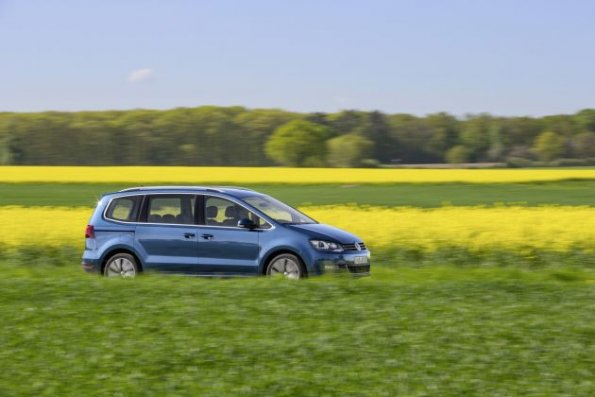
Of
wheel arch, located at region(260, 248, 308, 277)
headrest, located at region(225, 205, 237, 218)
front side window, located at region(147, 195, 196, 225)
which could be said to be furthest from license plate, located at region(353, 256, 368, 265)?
front side window, located at region(147, 195, 196, 225)

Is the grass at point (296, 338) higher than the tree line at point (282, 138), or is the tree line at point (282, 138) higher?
the tree line at point (282, 138)

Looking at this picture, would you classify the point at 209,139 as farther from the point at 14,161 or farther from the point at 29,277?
the point at 29,277

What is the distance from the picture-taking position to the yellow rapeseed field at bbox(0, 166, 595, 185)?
48656mm

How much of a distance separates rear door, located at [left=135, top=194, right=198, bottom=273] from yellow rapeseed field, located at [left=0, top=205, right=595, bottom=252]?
5790mm

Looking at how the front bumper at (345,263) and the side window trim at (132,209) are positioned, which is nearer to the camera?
the front bumper at (345,263)

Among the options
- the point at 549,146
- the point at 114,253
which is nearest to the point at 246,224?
the point at 114,253

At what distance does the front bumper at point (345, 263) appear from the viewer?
1485cm

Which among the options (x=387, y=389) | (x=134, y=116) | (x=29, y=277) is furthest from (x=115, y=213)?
(x=134, y=116)

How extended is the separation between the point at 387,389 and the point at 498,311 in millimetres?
2768

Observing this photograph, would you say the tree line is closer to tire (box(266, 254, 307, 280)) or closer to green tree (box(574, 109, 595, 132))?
green tree (box(574, 109, 595, 132))

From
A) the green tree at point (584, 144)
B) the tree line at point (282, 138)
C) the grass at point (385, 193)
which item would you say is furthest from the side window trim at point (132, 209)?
the green tree at point (584, 144)

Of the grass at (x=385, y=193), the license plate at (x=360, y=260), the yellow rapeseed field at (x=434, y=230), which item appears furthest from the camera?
the grass at (x=385, y=193)

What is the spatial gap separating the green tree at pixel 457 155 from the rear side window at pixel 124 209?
56.0 m

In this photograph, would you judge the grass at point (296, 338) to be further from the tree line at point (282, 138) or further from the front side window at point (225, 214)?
the tree line at point (282, 138)
